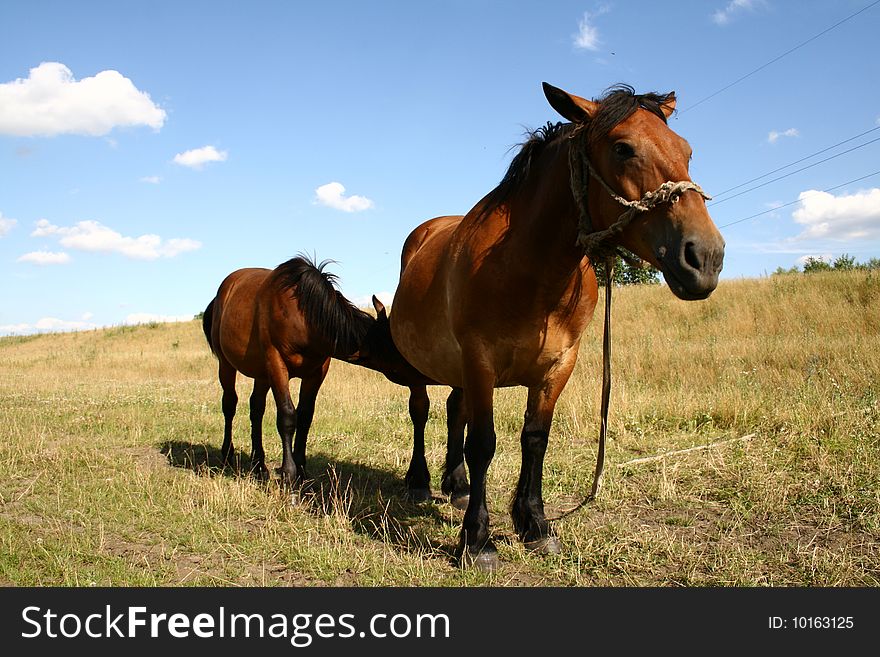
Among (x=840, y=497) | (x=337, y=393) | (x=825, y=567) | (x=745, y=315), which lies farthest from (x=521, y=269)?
(x=745, y=315)

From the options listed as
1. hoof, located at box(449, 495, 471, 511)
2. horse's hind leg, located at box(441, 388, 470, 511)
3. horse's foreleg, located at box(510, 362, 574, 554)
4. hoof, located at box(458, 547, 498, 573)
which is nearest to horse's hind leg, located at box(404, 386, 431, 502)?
horse's hind leg, located at box(441, 388, 470, 511)

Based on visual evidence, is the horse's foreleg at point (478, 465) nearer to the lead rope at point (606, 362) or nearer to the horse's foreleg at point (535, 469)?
the horse's foreleg at point (535, 469)

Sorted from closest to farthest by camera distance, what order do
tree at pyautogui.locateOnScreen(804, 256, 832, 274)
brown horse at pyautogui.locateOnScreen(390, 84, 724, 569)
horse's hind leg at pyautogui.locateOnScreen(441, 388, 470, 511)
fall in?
brown horse at pyautogui.locateOnScreen(390, 84, 724, 569) → horse's hind leg at pyautogui.locateOnScreen(441, 388, 470, 511) → tree at pyautogui.locateOnScreen(804, 256, 832, 274)

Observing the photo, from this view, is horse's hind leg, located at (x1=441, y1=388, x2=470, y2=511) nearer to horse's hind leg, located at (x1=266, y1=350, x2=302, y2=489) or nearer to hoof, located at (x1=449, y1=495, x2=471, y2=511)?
hoof, located at (x1=449, y1=495, x2=471, y2=511)

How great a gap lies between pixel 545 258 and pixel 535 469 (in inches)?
61.7

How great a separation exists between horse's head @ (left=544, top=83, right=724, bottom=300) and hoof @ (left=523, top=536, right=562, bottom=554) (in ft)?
6.68

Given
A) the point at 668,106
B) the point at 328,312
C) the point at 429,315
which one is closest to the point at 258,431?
the point at 328,312

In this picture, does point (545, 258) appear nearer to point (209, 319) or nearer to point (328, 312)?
point (328, 312)

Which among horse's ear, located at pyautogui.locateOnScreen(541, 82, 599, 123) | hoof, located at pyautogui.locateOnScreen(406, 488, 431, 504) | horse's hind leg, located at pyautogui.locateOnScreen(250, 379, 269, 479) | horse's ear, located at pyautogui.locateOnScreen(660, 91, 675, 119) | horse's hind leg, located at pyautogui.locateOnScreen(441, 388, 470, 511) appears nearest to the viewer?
horse's ear, located at pyautogui.locateOnScreen(541, 82, 599, 123)

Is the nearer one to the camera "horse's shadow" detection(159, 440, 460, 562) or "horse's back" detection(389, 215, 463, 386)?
"horse's back" detection(389, 215, 463, 386)

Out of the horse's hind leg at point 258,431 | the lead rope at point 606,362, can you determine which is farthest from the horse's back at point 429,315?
the horse's hind leg at point 258,431

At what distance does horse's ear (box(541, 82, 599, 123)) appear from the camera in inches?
132

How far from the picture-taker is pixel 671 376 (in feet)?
35.3

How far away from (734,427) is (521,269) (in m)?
4.40
